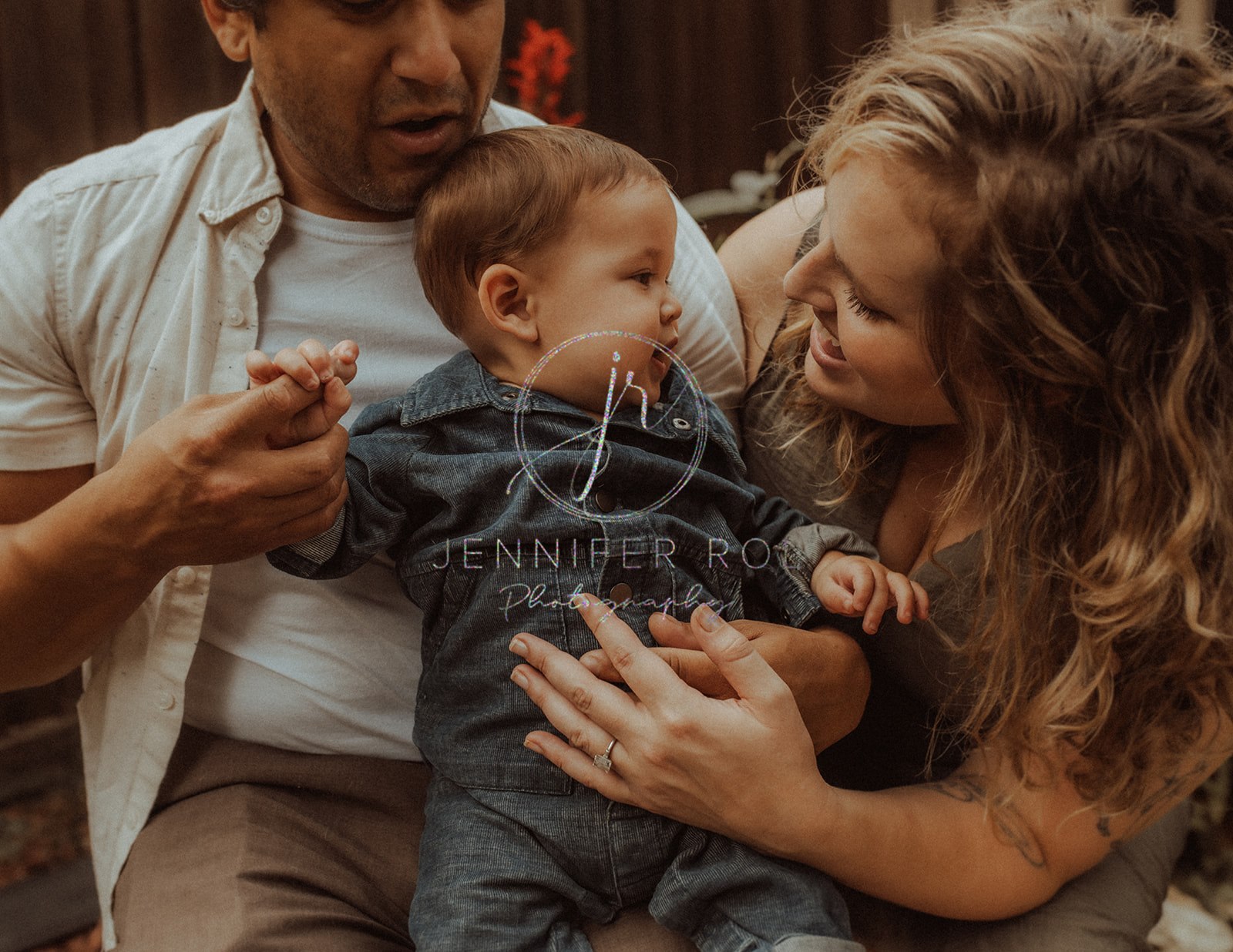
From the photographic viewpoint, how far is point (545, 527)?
1.31 meters

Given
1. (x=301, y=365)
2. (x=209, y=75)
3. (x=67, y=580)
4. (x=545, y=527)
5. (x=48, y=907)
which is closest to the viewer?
(x=301, y=365)

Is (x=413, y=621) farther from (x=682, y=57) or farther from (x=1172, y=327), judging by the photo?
(x=682, y=57)

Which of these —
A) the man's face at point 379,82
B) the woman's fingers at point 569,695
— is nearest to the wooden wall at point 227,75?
the man's face at point 379,82

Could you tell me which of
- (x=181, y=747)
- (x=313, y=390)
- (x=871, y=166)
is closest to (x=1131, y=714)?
(x=871, y=166)

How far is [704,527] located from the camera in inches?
55.3

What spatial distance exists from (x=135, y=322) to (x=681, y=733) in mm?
1003

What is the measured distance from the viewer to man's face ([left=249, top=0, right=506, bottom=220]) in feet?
4.75

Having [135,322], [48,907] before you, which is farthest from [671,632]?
[48,907]

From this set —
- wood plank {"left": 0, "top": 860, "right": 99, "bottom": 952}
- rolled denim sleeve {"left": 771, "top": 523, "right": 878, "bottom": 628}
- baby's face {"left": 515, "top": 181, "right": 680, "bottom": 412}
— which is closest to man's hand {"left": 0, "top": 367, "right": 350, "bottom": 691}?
baby's face {"left": 515, "top": 181, "right": 680, "bottom": 412}

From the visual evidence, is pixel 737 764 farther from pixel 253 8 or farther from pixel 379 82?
pixel 253 8

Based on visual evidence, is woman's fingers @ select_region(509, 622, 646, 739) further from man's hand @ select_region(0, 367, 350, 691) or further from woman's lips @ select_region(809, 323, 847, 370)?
woman's lips @ select_region(809, 323, 847, 370)

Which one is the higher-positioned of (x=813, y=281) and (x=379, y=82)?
(x=379, y=82)

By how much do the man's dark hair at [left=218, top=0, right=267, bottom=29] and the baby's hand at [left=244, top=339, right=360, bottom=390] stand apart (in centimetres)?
58

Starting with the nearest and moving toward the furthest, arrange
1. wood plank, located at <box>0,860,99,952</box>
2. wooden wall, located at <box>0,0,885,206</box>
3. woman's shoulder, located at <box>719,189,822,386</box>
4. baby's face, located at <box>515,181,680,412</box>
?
1. baby's face, located at <box>515,181,680,412</box>
2. woman's shoulder, located at <box>719,189,822,386</box>
3. wooden wall, located at <box>0,0,885,206</box>
4. wood plank, located at <box>0,860,99,952</box>
